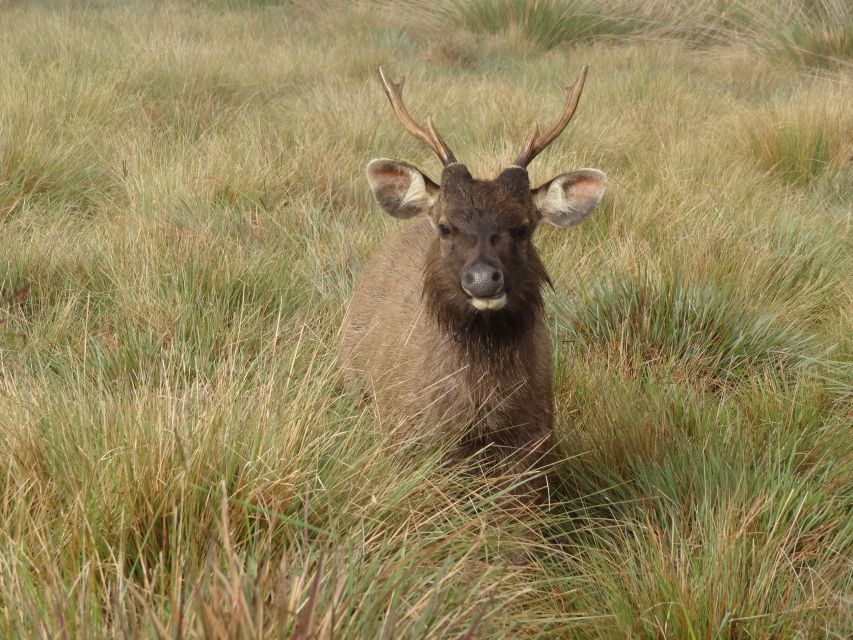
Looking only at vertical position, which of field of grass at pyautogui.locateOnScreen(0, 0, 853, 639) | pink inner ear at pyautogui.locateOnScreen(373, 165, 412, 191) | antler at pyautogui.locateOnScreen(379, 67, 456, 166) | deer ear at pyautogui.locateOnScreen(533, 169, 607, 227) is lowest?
field of grass at pyautogui.locateOnScreen(0, 0, 853, 639)

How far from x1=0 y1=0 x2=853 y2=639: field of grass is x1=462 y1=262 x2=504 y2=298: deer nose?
18.8 inches

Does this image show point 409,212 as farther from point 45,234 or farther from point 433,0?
point 433,0

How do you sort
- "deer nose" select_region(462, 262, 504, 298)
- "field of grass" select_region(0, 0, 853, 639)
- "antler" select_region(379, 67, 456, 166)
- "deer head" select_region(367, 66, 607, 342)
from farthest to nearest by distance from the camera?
"antler" select_region(379, 67, 456, 166) → "deer head" select_region(367, 66, 607, 342) → "deer nose" select_region(462, 262, 504, 298) → "field of grass" select_region(0, 0, 853, 639)

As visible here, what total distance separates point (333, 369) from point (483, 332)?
706 mm

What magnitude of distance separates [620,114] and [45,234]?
4574 millimetres

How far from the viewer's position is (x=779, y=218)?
197 inches

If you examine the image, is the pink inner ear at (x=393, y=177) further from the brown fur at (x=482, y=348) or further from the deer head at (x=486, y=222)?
the brown fur at (x=482, y=348)

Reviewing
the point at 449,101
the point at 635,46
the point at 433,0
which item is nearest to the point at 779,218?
the point at 449,101

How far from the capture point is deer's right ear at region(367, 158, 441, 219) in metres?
3.34

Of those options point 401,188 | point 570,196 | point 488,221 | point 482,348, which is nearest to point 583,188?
point 570,196

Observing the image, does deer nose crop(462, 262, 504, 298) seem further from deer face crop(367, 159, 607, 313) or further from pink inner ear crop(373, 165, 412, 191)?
pink inner ear crop(373, 165, 412, 191)

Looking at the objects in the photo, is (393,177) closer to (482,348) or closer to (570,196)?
(570,196)

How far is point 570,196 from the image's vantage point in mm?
3385

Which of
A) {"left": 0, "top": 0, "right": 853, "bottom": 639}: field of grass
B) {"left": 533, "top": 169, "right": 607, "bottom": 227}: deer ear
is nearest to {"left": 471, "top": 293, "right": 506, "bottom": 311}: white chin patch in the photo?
{"left": 0, "top": 0, "right": 853, "bottom": 639}: field of grass
